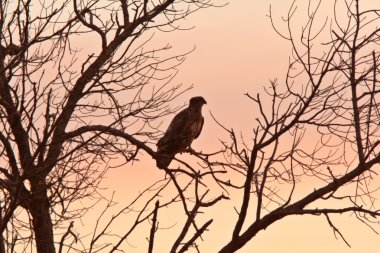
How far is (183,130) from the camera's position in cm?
1205

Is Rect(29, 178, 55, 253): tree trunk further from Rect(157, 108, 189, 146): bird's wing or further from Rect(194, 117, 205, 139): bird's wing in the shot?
Rect(194, 117, 205, 139): bird's wing

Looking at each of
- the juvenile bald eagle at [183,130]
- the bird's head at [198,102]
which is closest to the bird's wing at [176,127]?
the juvenile bald eagle at [183,130]

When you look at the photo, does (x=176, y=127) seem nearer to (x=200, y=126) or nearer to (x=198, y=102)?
(x=200, y=126)

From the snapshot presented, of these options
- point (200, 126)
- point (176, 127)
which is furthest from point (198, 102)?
point (176, 127)

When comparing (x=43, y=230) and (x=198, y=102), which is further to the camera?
(x=198, y=102)

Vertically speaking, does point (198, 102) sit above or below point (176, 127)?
above

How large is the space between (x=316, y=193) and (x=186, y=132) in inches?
195

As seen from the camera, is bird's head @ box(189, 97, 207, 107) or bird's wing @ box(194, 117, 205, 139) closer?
bird's wing @ box(194, 117, 205, 139)

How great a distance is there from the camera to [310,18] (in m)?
7.43

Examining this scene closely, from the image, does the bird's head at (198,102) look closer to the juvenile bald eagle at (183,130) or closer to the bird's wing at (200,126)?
the juvenile bald eagle at (183,130)

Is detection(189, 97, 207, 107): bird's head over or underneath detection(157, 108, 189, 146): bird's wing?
over

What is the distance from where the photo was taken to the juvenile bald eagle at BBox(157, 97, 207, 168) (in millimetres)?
11820

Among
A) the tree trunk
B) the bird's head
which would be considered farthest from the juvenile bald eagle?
the tree trunk

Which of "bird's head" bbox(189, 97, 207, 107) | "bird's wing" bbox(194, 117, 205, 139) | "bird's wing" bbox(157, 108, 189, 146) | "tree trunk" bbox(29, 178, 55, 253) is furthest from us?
"bird's head" bbox(189, 97, 207, 107)
